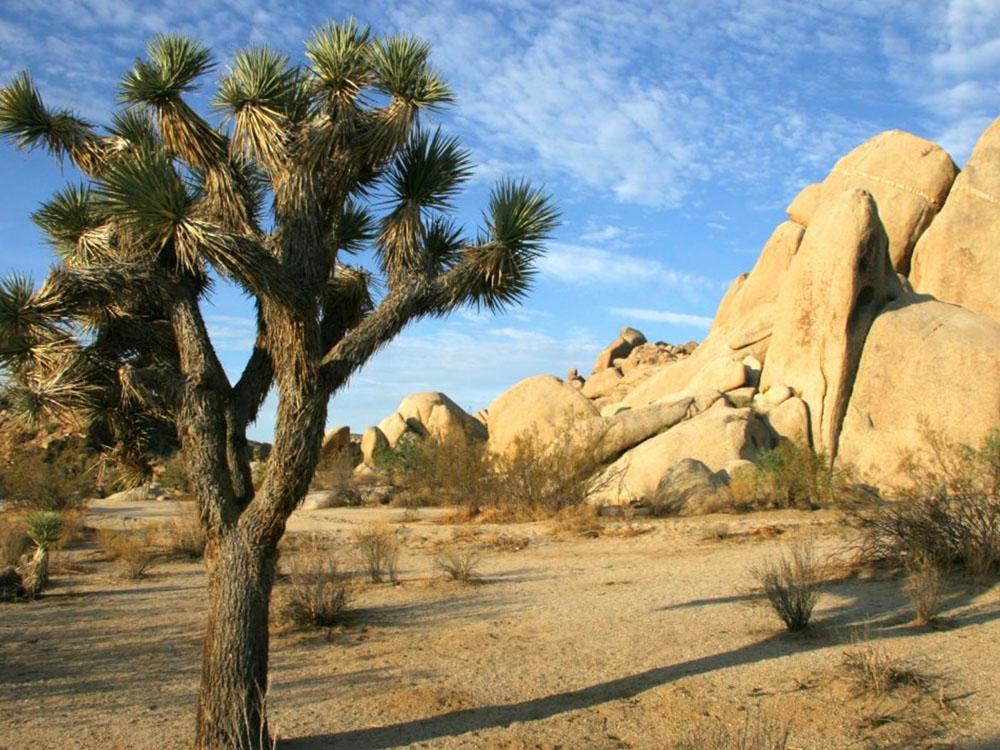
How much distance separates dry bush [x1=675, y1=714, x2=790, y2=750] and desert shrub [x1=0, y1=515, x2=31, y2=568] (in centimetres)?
983

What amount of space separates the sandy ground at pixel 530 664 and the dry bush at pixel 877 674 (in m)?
0.08

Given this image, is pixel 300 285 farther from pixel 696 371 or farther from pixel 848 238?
pixel 696 371

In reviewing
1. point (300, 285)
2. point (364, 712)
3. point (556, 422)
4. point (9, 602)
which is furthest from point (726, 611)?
point (556, 422)

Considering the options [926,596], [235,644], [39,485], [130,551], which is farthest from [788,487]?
[39,485]

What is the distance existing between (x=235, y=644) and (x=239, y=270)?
Result: 226 cm

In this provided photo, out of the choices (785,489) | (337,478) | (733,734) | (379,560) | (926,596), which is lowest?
(733,734)

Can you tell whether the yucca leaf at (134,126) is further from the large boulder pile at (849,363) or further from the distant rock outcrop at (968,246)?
the distant rock outcrop at (968,246)

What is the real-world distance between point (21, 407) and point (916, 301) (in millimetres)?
21296

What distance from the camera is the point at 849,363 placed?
71.4ft

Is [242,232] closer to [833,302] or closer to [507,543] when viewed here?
[507,543]

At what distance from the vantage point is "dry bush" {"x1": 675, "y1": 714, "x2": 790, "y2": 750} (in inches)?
168

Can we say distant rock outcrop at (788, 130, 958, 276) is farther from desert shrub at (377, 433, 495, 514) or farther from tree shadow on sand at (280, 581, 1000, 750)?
tree shadow on sand at (280, 581, 1000, 750)

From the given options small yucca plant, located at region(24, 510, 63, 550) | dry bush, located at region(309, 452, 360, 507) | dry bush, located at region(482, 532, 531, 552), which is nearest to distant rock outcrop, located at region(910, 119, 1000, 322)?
dry bush, located at region(482, 532, 531, 552)

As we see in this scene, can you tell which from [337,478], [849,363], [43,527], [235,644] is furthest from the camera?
[337,478]
